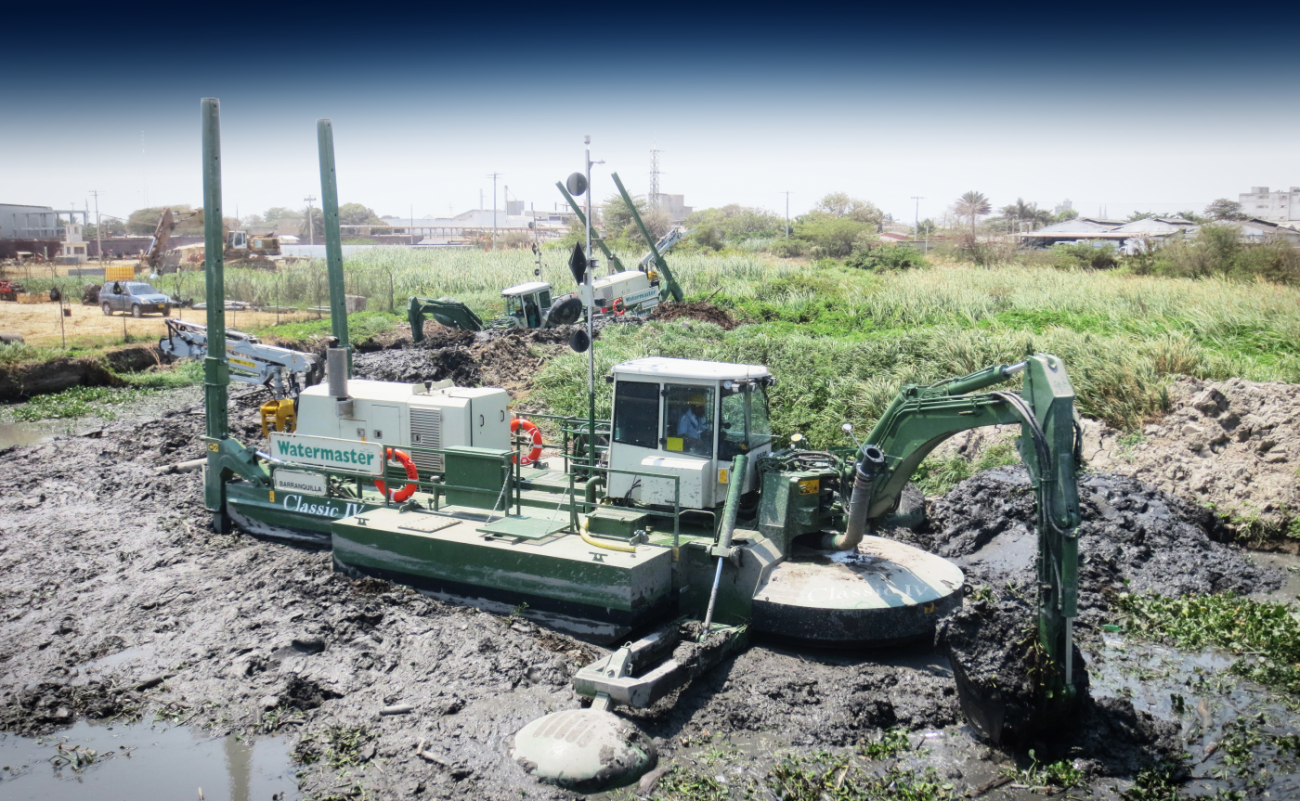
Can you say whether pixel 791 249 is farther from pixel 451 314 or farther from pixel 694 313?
pixel 451 314

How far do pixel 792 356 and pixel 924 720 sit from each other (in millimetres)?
12405

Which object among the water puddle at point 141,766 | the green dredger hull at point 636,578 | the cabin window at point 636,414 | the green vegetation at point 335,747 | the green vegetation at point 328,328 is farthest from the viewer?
the green vegetation at point 328,328

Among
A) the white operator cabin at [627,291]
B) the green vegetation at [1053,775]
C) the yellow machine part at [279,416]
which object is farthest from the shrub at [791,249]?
the green vegetation at [1053,775]

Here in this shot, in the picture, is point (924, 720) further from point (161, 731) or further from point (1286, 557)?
point (1286, 557)

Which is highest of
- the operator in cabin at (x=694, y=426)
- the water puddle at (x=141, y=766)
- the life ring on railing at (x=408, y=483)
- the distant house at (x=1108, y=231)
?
the distant house at (x=1108, y=231)

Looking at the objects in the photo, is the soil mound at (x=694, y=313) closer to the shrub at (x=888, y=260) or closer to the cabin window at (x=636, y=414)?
the cabin window at (x=636, y=414)

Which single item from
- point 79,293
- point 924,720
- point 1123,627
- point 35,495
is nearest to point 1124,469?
point 1123,627

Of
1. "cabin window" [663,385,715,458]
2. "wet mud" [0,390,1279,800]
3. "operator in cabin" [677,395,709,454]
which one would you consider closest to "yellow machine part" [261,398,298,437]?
"wet mud" [0,390,1279,800]

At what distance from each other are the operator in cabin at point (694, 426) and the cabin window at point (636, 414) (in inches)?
11.5

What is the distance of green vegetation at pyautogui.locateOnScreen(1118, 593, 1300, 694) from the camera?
9.00 meters

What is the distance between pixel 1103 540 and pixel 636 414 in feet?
21.3

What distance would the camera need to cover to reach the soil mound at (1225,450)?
43.5 ft

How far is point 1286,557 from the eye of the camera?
41.6 ft

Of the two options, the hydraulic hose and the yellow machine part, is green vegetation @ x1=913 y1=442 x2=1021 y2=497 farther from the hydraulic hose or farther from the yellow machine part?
the yellow machine part
